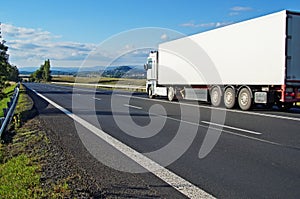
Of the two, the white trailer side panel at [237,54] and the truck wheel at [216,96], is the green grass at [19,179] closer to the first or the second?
the white trailer side panel at [237,54]

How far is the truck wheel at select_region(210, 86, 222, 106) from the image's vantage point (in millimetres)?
19719

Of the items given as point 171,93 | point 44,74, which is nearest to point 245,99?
point 171,93

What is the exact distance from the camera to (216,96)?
19938 mm

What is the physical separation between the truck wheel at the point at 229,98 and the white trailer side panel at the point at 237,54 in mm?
455

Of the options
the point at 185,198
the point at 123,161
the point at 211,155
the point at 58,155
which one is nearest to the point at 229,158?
the point at 211,155

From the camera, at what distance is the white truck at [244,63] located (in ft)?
51.3

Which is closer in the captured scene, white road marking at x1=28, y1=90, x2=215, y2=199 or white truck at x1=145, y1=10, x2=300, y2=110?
white road marking at x1=28, y1=90, x2=215, y2=199

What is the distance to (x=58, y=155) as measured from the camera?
300 inches

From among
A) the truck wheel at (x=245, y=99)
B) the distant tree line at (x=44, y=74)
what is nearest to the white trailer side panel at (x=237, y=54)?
the truck wheel at (x=245, y=99)

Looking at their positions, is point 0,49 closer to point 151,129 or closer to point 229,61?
point 229,61

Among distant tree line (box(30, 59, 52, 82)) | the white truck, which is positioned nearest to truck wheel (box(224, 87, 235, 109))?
the white truck

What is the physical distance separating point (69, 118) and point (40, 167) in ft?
25.5

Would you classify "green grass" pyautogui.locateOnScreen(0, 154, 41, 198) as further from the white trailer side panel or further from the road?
the white trailer side panel

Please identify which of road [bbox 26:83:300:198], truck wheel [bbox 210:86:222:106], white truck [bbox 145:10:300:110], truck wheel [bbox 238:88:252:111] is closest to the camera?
road [bbox 26:83:300:198]
